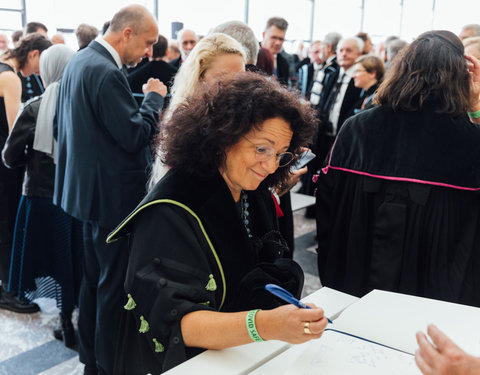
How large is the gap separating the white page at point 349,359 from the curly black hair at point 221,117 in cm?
52

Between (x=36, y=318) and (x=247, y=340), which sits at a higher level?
(x=247, y=340)

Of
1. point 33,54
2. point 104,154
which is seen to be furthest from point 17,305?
point 33,54

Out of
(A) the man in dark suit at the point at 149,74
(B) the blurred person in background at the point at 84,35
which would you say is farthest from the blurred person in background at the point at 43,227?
(B) the blurred person in background at the point at 84,35

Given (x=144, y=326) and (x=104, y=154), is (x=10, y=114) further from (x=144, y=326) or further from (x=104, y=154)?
(x=144, y=326)

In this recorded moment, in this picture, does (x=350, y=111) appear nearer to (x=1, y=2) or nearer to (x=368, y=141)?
(x=368, y=141)

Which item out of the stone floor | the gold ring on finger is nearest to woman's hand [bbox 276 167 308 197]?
the gold ring on finger

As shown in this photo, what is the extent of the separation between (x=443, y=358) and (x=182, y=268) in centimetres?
57

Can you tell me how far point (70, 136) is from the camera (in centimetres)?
213

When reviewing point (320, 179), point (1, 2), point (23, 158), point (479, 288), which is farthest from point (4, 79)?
point (1, 2)

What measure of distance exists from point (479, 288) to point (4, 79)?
2828 millimetres

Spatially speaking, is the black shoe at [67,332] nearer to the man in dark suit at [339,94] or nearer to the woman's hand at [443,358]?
the woman's hand at [443,358]

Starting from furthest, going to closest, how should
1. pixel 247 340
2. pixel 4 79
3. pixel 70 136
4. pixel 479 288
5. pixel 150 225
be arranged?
pixel 4 79 → pixel 70 136 → pixel 479 288 → pixel 150 225 → pixel 247 340

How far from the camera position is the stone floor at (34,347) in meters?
2.33

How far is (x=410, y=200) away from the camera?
71.8 inches
